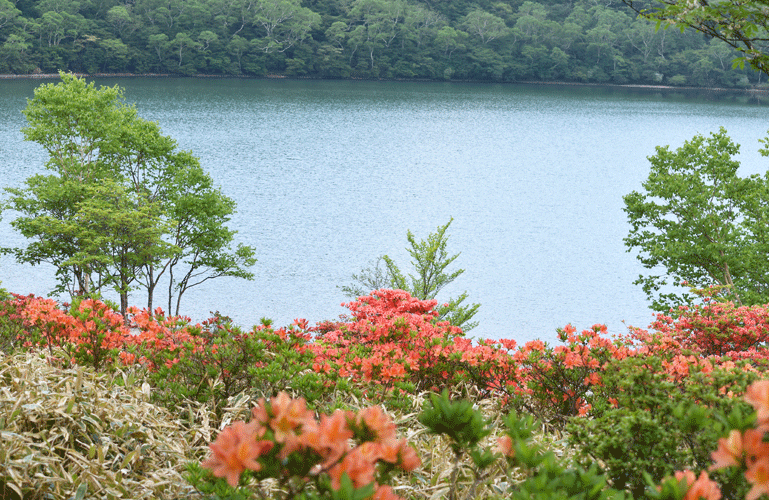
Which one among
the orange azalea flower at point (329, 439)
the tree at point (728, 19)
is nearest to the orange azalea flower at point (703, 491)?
the orange azalea flower at point (329, 439)

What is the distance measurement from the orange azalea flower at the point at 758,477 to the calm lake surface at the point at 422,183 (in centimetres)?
2329

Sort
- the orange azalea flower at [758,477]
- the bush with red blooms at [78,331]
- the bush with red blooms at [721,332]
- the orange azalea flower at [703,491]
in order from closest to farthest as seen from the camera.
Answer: the orange azalea flower at [758,477] < the orange azalea flower at [703,491] < the bush with red blooms at [78,331] < the bush with red blooms at [721,332]

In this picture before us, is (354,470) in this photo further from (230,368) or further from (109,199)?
(109,199)

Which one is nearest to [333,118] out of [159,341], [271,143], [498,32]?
[271,143]

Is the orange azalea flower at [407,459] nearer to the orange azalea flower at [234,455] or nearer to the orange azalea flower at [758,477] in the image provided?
the orange azalea flower at [234,455]

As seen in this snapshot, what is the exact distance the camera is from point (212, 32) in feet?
293

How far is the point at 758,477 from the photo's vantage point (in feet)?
5.05

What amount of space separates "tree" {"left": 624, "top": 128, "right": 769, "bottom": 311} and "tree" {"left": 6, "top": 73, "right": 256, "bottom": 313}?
13910mm

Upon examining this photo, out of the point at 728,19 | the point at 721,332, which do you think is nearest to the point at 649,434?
the point at 728,19

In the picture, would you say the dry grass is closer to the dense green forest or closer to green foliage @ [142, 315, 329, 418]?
green foliage @ [142, 315, 329, 418]

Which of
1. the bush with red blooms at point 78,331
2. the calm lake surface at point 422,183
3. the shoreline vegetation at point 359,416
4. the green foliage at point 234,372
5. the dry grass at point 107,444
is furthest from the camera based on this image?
the calm lake surface at point 422,183

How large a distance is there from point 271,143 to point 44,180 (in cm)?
2898

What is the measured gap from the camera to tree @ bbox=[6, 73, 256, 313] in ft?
68.3

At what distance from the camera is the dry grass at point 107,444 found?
127 inches
